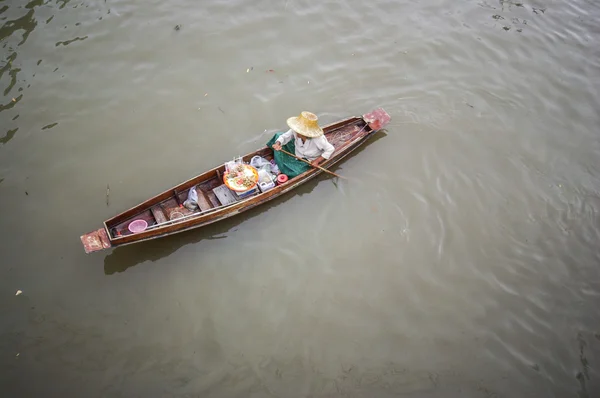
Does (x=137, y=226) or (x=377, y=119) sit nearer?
(x=137, y=226)

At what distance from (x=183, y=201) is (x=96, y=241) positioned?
1.61 metres

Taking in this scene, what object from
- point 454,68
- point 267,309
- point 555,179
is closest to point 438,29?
point 454,68

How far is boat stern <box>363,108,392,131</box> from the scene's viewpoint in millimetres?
8383

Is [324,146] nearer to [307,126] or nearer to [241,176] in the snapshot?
[307,126]

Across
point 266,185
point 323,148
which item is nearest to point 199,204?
point 266,185

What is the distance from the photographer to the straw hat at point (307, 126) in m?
7.18

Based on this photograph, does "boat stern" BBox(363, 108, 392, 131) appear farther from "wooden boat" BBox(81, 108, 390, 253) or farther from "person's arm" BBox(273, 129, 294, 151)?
"person's arm" BBox(273, 129, 294, 151)

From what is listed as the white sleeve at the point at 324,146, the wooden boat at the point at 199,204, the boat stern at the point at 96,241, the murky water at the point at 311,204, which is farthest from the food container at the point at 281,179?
the boat stern at the point at 96,241

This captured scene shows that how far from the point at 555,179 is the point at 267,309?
640 centimetres

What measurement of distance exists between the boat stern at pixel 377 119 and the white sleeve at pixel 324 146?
134 cm

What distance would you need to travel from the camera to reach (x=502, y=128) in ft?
29.3

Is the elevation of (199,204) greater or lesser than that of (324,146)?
lesser

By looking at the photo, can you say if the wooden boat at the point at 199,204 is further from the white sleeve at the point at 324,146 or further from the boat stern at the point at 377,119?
the white sleeve at the point at 324,146

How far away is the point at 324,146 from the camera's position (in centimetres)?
752
